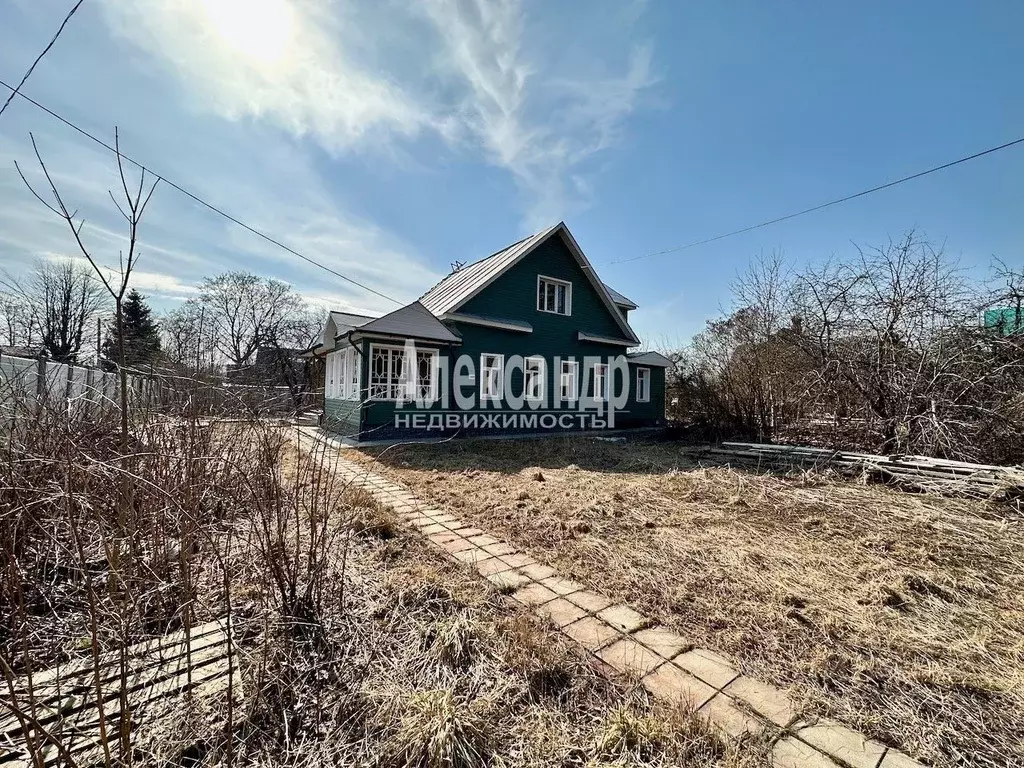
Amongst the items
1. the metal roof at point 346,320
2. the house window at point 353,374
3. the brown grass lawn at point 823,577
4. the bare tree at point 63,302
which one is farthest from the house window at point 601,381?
the bare tree at point 63,302

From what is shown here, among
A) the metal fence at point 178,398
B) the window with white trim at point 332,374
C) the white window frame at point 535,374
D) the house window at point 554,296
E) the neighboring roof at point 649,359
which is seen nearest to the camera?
the metal fence at point 178,398

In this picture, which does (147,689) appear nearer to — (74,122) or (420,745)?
(420,745)

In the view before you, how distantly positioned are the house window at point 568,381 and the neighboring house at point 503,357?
4cm

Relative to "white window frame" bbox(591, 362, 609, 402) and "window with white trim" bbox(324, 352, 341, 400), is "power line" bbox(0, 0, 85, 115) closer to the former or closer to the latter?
"window with white trim" bbox(324, 352, 341, 400)

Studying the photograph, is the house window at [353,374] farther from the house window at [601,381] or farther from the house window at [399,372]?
the house window at [601,381]

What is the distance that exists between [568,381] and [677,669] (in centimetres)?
1227

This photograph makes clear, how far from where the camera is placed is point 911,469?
577 cm

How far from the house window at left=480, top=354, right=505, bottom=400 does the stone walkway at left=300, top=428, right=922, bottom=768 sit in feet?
28.9

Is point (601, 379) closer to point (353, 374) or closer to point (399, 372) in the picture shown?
point (399, 372)

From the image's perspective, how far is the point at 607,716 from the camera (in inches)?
62.2

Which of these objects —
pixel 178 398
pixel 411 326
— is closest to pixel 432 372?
pixel 411 326

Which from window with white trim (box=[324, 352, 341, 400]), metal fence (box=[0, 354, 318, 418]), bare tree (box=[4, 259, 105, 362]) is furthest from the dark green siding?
bare tree (box=[4, 259, 105, 362])

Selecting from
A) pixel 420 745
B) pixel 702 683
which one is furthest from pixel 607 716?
pixel 420 745

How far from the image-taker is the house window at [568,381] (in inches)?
543
